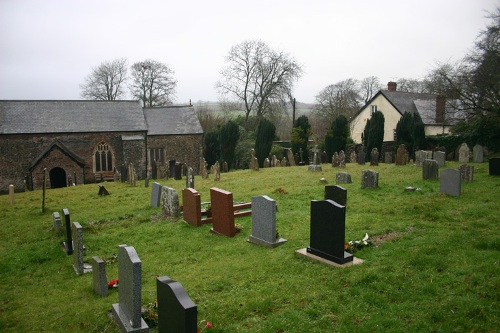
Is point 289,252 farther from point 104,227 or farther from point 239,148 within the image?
point 239,148

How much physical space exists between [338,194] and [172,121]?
26.3m

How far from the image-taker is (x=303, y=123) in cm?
3195

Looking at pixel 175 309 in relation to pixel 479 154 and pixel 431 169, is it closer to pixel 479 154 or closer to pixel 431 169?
pixel 431 169

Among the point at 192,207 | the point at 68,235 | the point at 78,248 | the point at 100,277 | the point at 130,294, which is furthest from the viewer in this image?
the point at 192,207

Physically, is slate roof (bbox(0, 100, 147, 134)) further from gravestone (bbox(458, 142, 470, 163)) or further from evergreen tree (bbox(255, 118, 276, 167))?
gravestone (bbox(458, 142, 470, 163))

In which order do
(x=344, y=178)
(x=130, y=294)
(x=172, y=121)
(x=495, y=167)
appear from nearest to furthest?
(x=130, y=294), (x=495, y=167), (x=344, y=178), (x=172, y=121)

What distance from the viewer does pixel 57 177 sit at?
2820 cm

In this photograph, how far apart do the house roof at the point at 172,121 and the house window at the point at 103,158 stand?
375cm

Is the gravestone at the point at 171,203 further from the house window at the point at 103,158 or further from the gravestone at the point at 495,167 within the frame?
the house window at the point at 103,158

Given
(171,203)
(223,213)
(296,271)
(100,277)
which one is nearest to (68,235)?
(171,203)

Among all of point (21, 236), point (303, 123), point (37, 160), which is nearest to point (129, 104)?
point (37, 160)

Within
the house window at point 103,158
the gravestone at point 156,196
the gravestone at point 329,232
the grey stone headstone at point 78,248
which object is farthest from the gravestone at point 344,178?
the house window at point 103,158

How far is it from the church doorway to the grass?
625 inches

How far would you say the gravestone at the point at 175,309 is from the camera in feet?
12.7
